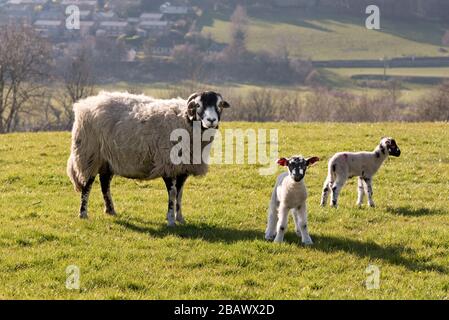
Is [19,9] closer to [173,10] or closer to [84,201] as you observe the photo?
[173,10]

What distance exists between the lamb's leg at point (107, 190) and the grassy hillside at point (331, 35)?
90.5 metres

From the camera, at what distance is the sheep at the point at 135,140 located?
12922 millimetres

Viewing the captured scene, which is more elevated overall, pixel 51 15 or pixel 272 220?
pixel 51 15

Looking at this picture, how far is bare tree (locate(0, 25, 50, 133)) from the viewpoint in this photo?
46.7 metres

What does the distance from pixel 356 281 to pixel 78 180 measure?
695cm

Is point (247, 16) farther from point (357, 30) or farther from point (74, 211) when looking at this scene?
point (74, 211)

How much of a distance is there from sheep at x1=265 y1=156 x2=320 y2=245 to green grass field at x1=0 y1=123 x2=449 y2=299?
31 cm

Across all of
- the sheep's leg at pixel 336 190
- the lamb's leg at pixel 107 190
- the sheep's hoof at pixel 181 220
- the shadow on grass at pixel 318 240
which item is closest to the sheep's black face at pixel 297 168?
the shadow on grass at pixel 318 240

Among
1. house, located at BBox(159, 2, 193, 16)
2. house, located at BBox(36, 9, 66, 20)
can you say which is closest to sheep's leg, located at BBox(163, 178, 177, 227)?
house, located at BBox(36, 9, 66, 20)

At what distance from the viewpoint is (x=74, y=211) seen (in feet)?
46.2

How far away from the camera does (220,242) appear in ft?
37.5

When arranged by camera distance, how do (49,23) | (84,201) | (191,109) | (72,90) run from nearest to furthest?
(191,109)
(84,201)
(72,90)
(49,23)

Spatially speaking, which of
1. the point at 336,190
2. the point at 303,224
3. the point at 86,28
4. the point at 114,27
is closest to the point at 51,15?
the point at 86,28

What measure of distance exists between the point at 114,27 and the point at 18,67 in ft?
230
